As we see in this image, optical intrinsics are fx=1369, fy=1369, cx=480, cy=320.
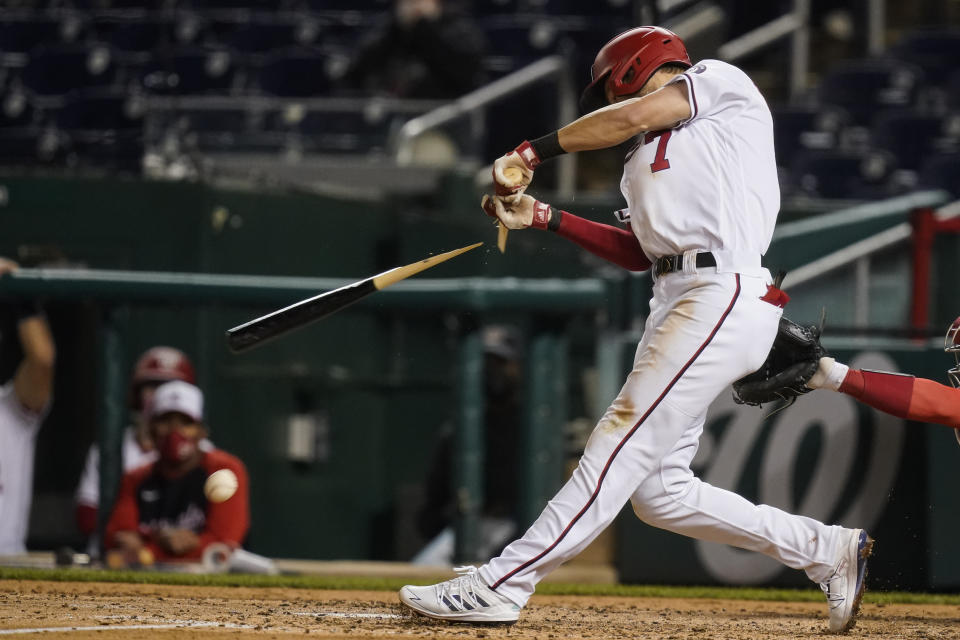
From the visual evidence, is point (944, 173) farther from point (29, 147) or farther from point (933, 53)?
point (29, 147)

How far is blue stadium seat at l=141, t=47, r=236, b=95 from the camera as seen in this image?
839cm

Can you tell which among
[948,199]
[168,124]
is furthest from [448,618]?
[948,199]

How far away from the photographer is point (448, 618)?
3.45 meters

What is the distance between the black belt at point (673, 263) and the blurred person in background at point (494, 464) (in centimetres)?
183

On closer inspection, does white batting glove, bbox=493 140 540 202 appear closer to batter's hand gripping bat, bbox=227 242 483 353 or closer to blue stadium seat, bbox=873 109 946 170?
batter's hand gripping bat, bbox=227 242 483 353

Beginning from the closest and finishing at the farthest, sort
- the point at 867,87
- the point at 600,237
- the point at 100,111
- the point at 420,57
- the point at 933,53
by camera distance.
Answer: the point at 600,237, the point at 100,111, the point at 420,57, the point at 867,87, the point at 933,53

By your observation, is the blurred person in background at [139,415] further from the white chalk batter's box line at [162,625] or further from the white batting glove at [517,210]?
the white batting glove at [517,210]

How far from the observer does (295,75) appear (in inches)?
350

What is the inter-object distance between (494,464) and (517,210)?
2.04 meters

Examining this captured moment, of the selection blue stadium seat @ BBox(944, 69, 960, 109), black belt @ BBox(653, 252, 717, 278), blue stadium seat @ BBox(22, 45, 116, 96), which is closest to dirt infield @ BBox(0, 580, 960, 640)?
black belt @ BBox(653, 252, 717, 278)

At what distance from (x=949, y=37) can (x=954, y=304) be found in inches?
141

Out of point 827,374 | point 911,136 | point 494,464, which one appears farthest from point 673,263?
point 911,136

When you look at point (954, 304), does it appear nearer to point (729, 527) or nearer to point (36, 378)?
point (729, 527)

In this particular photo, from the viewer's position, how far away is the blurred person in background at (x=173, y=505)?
16.1 ft
